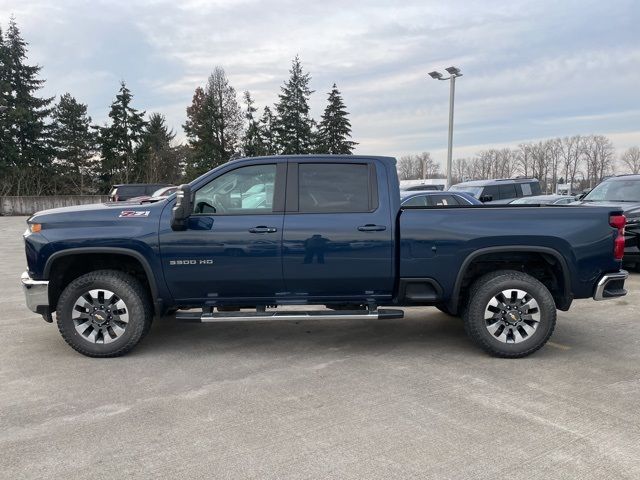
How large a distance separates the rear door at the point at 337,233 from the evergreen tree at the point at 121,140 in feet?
151

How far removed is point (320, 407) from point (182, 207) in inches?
86.9

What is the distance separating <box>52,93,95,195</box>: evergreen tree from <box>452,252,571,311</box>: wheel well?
4690 cm

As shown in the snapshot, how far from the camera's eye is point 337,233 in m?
4.74

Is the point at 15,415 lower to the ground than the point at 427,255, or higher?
lower

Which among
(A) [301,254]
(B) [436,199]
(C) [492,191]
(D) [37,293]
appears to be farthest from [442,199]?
(D) [37,293]

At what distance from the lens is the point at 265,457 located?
10.0 feet

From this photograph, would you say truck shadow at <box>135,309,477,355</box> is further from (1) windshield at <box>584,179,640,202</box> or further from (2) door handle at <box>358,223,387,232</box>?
(1) windshield at <box>584,179,640,202</box>

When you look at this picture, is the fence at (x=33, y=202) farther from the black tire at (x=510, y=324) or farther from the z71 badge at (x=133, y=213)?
the black tire at (x=510, y=324)

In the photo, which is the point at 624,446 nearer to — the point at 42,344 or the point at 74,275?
the point at 74,275

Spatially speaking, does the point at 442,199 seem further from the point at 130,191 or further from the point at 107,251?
the point at 130,191

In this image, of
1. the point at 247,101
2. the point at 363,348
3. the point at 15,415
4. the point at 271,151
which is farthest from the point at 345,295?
the point at 247,101

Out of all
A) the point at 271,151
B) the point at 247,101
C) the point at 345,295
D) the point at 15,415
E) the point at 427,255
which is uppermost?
the point at 247,101

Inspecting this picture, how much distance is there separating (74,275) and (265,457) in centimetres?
319

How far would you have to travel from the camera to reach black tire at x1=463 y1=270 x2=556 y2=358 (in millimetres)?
4754
